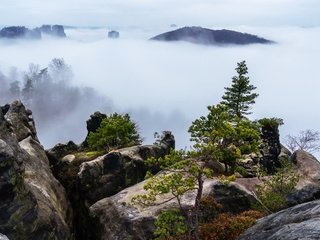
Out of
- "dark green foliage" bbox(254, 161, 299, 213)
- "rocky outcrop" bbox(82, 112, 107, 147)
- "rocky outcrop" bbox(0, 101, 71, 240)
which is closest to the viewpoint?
"rocky outcrop" bbox(0, 101, 71, 240)

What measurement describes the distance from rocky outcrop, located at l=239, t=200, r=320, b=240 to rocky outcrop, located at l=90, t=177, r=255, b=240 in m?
8.89

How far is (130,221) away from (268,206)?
11.0m

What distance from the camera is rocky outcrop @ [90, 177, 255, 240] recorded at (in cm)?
3259

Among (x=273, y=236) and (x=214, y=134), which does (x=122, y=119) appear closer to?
(x=214, y=134)

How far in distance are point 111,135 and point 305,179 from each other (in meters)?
20.1

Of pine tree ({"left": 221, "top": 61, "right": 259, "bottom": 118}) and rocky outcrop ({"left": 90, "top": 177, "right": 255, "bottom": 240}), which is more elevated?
pine tree ({"left": 221, "top": 61, "right": 259, "bottom": 118})

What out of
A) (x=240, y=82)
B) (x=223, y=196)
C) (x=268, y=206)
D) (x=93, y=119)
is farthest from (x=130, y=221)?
(x=240, y=82)

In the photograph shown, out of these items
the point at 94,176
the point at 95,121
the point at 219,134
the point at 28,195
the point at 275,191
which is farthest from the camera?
the point at 95,121

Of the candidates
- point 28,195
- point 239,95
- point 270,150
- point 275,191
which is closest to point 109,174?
point 28,195

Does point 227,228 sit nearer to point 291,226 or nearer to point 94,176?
point 291,226

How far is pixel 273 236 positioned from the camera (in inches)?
870

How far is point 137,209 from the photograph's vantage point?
33.7 metres

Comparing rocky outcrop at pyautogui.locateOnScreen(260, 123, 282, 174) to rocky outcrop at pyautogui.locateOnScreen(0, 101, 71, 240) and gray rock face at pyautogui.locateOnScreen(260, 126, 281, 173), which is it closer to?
gray rock face at pyautogui.locateOnScreen(260, 126, 281, 173)

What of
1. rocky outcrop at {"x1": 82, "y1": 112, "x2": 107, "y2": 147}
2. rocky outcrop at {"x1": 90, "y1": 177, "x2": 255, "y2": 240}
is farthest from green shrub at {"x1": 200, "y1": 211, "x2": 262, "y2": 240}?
rocky outcrop at {"x1": 82, "y1": 112, "x2": 107, "y2": 147}
